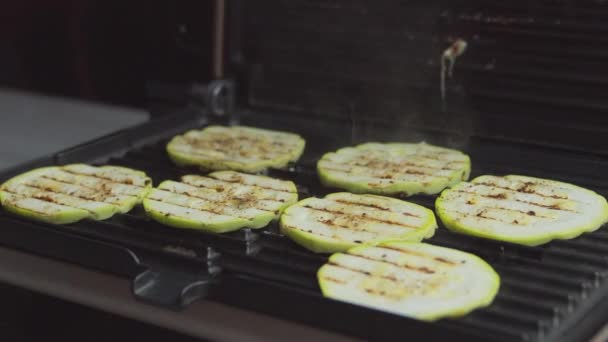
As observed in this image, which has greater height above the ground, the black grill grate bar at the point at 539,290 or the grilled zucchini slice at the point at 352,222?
the grilled zucchini slice at the point at 352,222

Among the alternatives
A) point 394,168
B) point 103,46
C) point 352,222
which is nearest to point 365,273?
point 352,222

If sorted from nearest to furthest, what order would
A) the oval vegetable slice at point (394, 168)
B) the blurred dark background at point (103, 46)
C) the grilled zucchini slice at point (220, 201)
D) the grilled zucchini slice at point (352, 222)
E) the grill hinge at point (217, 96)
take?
1. the grilled zucchini slice at point (352, 222)
2. the grilled zucchini slice at point (220, 201)
3. the oval vegetable slice at point (394, 168)
4. the grill hinge at point (217, 96)
5. the blurred dark background at point (103, 46)

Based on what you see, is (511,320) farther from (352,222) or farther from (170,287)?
(170,287)

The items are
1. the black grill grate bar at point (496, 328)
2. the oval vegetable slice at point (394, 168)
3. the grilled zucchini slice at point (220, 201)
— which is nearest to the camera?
the black grill grate bar at point (496, 328)

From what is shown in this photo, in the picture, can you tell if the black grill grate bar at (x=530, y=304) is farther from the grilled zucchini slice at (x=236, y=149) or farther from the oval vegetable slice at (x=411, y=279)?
the grilled zucchini slice at (x=236, y=149)

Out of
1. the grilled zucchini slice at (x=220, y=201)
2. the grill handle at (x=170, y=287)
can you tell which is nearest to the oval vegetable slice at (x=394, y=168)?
the grilled zucchini slice at (x=220, y=201)

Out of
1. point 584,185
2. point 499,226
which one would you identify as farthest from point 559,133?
point 499,226

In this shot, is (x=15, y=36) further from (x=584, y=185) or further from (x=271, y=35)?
(x=584, y=185)
